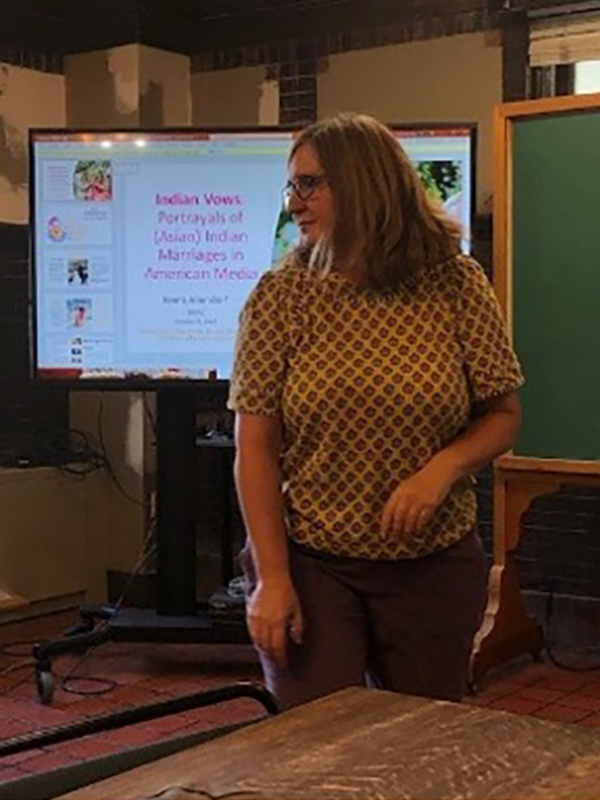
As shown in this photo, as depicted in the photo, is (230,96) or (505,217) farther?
(230,96)

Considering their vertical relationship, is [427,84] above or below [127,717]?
above

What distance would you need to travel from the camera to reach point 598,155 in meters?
3.42

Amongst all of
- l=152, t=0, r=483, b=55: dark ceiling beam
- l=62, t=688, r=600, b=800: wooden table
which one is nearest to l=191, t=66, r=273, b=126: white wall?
l=152, t=0, r=483, b=55: dark ceiling beam

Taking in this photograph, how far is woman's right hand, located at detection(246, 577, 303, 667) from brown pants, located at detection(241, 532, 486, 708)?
0.9 inches

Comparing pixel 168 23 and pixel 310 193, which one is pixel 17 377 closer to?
pixel 168 23

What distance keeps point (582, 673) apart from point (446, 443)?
7.07ft

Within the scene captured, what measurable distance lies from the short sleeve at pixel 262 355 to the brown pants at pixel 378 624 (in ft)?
0.71

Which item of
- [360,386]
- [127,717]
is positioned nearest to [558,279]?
[360,386]

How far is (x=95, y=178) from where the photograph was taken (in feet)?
11.8

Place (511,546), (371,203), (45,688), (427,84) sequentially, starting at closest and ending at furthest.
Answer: (371,203)
(45,688)
(511,546)
(427,84)

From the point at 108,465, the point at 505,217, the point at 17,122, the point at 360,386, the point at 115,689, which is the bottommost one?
the point at 115,689

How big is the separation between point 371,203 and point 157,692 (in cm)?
214

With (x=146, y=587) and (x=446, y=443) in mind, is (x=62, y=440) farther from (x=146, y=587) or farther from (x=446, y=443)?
(x=446, y=443)

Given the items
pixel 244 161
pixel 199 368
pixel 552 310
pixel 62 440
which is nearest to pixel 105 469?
pixel 62 440
